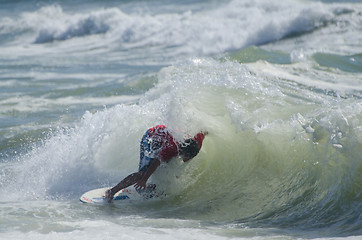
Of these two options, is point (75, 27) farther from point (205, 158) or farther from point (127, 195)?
point (127, 195)

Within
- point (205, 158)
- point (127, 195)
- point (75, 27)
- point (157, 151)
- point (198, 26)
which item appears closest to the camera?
point (157, 151)

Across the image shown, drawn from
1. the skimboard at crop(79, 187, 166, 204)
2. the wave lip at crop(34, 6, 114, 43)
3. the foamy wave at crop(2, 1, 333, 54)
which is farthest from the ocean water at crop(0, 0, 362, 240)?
the wave lip at crop(34, 6, 114, 43)

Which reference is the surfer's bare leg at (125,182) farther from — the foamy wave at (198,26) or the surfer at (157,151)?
the foamy wave at (198,26)

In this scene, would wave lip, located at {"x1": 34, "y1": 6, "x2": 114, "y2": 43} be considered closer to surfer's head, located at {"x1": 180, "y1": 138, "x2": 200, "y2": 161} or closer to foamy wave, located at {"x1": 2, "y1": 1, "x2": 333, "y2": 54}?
foamy wave, located at {"x1": 2, "y1": 1, "x2": 333, "y2": 54}

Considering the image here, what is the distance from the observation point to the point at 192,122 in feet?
16.6

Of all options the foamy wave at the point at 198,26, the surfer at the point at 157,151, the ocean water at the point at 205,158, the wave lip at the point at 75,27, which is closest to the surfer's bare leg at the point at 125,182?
the surfer at the point at 157,151

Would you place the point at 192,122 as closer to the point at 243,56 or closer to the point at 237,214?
the point at 237,214

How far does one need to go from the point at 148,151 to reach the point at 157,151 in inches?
3.4

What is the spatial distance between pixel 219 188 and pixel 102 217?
1.32m

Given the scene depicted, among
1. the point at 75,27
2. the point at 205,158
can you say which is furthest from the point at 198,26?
the point at 205,158

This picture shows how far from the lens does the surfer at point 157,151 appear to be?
4.78 m

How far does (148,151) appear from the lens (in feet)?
15.7

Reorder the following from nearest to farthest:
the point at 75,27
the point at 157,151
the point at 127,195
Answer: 1. the point at 157,151
2. the point at 127,195
3. the point at 75,27

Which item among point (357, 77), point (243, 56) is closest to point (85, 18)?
point (243, 56)
